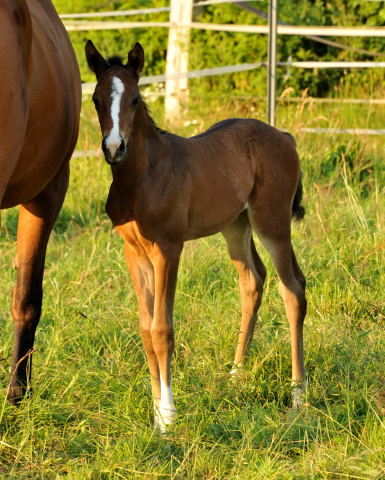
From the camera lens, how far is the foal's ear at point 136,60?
3.52 m

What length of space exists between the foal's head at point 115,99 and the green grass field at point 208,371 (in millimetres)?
1019

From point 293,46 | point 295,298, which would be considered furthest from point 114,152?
point 293,46

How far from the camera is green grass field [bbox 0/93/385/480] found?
3188 mm

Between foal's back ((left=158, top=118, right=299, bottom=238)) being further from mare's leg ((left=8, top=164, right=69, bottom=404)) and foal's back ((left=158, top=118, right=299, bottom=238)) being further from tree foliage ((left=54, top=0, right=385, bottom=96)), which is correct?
tree foliage ((left=54, top=0, right=385, bottom=96))

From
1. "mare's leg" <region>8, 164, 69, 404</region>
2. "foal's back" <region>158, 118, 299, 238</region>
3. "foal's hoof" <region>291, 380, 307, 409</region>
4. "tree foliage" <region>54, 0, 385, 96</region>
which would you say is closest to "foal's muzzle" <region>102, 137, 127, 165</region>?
"foal's back" <region>158, 118, 299, 238</region>

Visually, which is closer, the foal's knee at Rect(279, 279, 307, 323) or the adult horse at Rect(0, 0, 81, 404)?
the adult horse at Rect(0, 0, 81, 404)

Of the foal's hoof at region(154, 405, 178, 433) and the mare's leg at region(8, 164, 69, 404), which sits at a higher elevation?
the mare's leg at region(8, 164, 69, 404)

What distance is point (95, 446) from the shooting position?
3354 millimetres

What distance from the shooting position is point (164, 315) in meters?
3.61

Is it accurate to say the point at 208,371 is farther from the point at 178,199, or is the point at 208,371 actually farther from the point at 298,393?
the point at 178,199

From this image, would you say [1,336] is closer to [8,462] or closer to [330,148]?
[8,462]

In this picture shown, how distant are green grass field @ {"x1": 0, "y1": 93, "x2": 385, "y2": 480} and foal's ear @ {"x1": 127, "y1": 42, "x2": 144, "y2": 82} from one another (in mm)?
1254

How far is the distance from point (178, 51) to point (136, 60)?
6.09m

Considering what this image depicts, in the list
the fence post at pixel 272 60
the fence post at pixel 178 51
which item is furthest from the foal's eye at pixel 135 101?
the fence post at pixel 178 51
